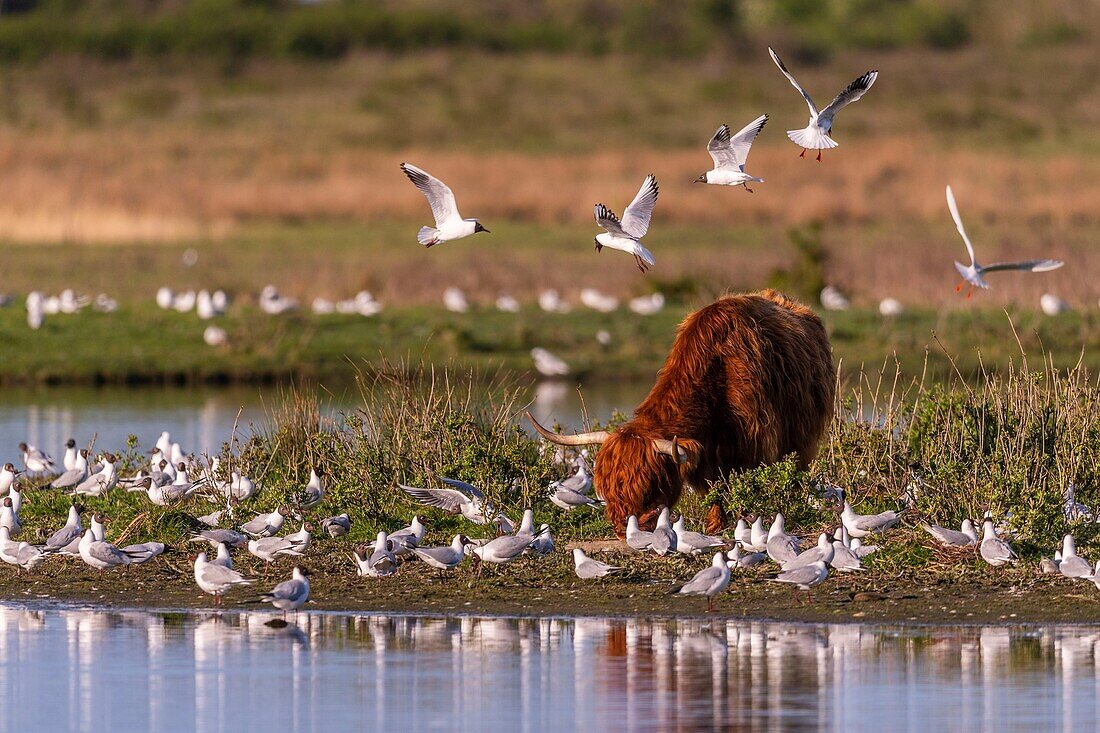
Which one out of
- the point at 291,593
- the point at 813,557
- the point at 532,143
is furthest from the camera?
the point at 532,143

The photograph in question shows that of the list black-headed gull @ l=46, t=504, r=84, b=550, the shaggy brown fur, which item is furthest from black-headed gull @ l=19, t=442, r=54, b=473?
the shaggy brown fur

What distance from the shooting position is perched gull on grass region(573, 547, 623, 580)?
12.2 m

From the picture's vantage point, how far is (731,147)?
1234 centimetres

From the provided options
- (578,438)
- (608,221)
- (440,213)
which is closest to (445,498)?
(578,438)

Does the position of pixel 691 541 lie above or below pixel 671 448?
below

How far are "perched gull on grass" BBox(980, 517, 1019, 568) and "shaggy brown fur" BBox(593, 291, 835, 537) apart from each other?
150 cm

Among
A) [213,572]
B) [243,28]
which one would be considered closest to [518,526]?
[213,572]

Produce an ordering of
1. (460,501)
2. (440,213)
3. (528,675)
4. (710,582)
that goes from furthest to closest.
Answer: (460,501)
(440,213)
(710,582)
(528,675)

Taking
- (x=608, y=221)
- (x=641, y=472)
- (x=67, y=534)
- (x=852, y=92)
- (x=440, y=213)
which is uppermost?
(x=852, y=92)

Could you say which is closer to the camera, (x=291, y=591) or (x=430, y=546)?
(x=291, y=591)

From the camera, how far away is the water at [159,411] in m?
21.1

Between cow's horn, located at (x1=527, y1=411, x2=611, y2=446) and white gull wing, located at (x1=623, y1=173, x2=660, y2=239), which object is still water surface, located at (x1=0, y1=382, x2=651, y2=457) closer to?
cow's horn, located at (x1=527, y1=411, x2=611, y2=446)

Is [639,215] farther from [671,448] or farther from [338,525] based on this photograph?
[338,525]

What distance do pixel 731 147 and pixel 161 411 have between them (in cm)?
1339
